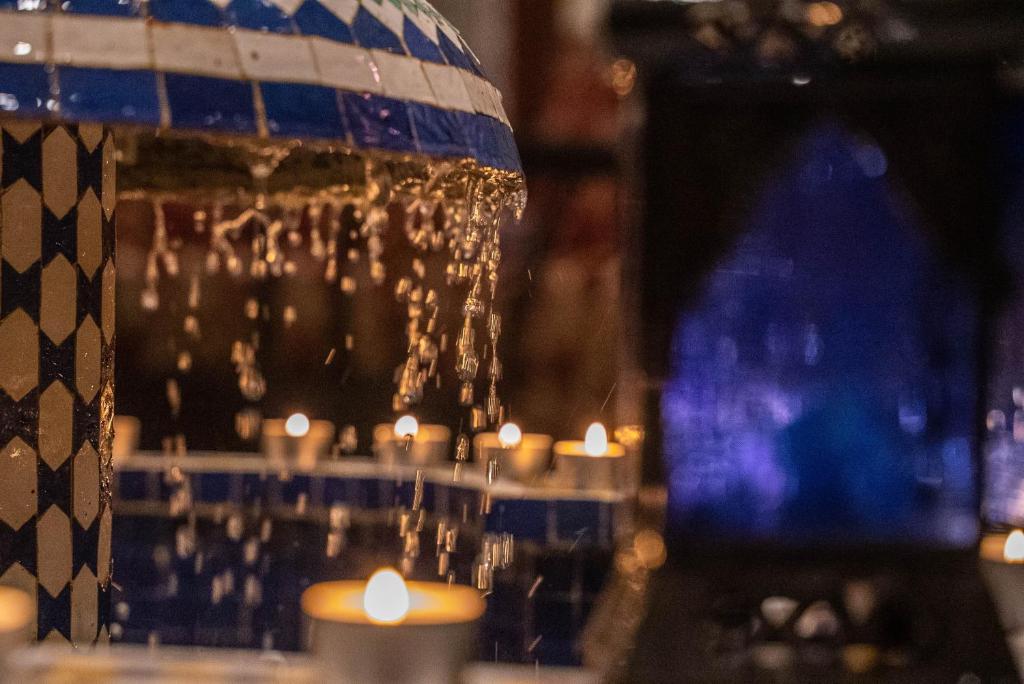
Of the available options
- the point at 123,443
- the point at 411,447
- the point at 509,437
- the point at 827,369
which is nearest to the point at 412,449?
the point at 411,447

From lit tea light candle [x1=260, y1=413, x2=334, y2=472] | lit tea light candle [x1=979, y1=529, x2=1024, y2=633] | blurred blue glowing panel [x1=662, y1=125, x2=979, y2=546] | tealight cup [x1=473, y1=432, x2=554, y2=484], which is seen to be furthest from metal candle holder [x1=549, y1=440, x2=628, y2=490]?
lit tea light candle [x1=979, y1=529, x2=1024, y2=633]

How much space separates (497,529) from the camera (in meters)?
4.17

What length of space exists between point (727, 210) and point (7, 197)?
2.50 metres

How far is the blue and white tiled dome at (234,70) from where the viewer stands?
1.02 metres

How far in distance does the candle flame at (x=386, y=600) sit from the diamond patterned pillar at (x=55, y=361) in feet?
1.99

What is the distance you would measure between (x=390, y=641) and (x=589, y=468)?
315 centimetres

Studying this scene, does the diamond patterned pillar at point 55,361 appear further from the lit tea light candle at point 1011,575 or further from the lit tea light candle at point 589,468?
the lit tea light candle at point 589,468

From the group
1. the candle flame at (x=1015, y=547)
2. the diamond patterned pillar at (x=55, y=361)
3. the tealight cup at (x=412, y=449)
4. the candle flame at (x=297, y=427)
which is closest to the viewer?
the diamond patterned pillar at (x=55, y=361)

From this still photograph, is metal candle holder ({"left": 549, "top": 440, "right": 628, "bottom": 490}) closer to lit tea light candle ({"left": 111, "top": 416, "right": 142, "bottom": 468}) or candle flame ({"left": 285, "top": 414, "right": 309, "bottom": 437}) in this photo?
candle flame ({"left": 285, "top": 414, "right": 309, "bottom": 437})

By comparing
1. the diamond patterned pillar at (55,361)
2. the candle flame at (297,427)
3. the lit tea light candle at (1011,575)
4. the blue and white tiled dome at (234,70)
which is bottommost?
the lit tea light candle at (1011,575)

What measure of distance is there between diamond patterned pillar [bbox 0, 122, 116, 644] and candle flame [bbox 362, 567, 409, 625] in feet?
1.99

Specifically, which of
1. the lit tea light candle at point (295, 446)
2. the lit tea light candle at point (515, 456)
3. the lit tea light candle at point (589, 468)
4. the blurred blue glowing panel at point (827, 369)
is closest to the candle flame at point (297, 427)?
the lit tea light candle at point (295, 446)

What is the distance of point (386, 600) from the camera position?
1360mm

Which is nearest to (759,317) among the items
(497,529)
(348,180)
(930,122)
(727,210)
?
(727,210)
